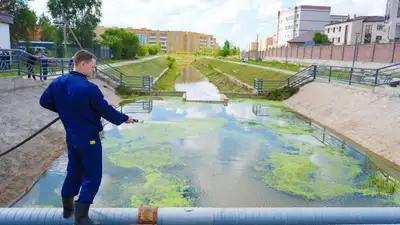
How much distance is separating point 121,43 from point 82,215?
136ft

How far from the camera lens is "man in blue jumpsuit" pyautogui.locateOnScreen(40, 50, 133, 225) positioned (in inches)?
102

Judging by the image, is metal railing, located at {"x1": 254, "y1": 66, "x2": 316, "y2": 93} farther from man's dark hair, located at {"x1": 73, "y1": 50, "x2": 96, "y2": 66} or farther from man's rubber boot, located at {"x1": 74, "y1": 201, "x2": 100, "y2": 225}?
man's rubber boot, located at {"x1": 74, "y1": 201, "x2": 100, "y2": 225}

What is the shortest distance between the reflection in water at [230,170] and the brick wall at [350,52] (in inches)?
668

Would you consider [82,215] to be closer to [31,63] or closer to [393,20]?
[31,63]

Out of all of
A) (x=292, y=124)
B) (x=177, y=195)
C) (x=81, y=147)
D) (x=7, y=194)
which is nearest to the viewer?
(x=81, y=147)

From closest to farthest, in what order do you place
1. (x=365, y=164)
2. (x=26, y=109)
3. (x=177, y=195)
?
(x=177, y=195)
(x=365, y=164)
(x=26, y=109)

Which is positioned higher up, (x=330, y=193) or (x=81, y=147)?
(x=81, y=147)

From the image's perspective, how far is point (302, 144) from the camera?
9547 mm

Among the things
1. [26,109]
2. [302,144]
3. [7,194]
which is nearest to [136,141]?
[26,109]

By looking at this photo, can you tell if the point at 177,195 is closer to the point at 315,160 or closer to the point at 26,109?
the point at 315,160

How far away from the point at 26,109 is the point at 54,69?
654cm

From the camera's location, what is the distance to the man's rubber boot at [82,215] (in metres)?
2.51

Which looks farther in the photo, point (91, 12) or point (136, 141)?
point (91, 12)

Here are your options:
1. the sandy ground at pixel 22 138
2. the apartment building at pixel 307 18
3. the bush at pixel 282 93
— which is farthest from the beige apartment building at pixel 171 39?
the sandy ground at pixel 22 138
